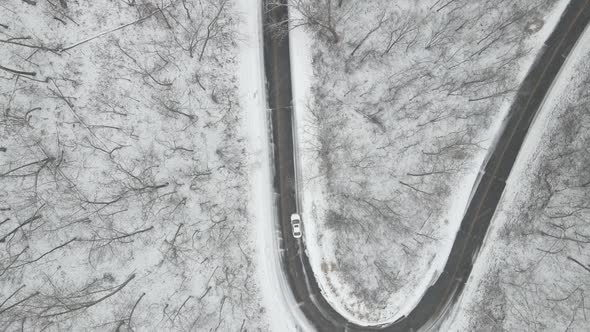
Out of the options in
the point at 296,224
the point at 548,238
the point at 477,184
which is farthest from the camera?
the point at 477,184

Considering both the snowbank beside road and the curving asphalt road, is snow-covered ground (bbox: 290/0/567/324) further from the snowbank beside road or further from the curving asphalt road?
the snowbank beside road

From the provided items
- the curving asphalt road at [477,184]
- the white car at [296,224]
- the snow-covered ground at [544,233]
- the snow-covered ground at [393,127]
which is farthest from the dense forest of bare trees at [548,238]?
the white car at [296,224]

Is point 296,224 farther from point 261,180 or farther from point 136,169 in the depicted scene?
point 136,169

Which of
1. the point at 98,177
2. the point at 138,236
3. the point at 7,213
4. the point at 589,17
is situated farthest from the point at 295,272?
the point at 589,17

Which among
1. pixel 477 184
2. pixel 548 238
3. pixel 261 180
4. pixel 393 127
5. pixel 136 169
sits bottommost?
pixel 548 238

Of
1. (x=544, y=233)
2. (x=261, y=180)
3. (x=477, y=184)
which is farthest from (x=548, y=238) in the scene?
(x=261, y=180)

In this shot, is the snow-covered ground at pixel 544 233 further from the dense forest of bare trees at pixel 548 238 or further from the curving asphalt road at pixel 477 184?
the curving asphalt road at pixel 477 184
